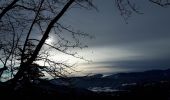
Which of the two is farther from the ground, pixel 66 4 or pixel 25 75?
pixel 66 4

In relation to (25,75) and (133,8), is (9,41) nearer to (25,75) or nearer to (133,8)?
(25,75)

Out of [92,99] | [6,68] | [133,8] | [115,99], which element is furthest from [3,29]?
[115,99]

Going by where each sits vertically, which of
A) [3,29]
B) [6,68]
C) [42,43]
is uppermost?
[3,29]

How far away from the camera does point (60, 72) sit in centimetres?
977

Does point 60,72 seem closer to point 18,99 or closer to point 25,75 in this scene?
point 25,75

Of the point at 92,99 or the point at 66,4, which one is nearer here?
the point at 66,4

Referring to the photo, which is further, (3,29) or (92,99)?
(92,99)

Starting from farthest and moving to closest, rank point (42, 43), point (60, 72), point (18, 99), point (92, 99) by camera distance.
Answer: point (92, 99) < point (18, 99) < point (60, 72) < point (42, 43)

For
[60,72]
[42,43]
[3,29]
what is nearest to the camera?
[42,43]

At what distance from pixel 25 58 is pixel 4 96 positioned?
1331 millimetres

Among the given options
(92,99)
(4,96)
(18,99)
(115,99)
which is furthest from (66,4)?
(115,99)

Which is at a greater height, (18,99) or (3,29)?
(3,29)

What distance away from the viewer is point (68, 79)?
31.8 ft

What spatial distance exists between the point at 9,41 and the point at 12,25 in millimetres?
659
